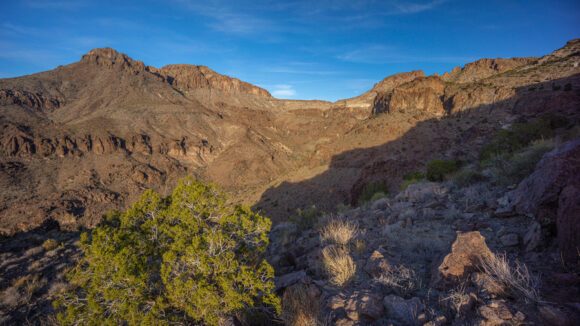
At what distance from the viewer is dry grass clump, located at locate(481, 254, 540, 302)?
225cm

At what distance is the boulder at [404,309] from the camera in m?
2.59

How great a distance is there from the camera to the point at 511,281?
241 cm

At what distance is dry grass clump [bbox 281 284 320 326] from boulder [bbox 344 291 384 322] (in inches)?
17.7

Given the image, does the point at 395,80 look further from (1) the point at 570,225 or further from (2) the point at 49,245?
(2) the point at 49,245

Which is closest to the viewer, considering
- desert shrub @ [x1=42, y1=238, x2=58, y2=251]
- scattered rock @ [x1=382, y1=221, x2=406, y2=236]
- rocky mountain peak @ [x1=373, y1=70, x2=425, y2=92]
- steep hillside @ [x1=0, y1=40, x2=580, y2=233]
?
scattered rock @ [x1=382, y1=221, x2=406, y2=236]

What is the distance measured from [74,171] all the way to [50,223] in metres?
15.9

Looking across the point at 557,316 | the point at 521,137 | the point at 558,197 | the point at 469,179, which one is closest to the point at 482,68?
the point at 521,137

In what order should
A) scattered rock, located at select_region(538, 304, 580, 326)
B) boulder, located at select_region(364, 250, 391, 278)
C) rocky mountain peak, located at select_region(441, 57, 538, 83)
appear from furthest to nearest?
rocky mountain peak, located at select_region(441, 57, 538, 83) → boulder, located at select_region(364, 250, 391, 278) → scattered rock, located at select_region(538, 304, 580, 326)

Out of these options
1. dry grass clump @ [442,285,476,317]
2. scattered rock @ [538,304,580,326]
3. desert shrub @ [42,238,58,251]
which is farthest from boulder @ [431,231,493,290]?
desert shrub @ [42,238,58,251]

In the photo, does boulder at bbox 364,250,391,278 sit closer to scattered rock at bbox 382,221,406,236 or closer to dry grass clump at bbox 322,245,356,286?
dry grass clump at bbox 322,245,356,286

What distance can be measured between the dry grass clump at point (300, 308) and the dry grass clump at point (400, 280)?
1105mm

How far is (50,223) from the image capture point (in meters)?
29.8

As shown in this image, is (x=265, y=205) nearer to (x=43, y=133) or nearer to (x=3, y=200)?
(x=3, y=200)

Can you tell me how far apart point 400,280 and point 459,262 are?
0.82 m
